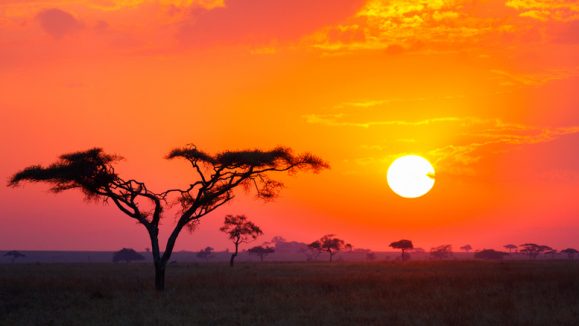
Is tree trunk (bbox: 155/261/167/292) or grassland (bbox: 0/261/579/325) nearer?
grassland (bbox: 0/261/579/325)

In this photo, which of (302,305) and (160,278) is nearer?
(302,305)

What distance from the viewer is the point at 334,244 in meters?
161

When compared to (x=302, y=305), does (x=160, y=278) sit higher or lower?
→ higher

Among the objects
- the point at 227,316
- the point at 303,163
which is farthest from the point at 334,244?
the point at 227,316

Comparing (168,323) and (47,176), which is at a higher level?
(47,176)

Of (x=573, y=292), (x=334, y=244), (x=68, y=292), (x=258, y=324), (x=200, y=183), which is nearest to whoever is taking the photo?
(x=258, y=324)

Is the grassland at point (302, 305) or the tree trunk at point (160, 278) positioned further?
the tree trunk at point (160, 278)

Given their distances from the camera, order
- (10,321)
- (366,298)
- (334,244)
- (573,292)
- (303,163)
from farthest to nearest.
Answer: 1. (334,244)
2. (303,163)
3. (573,292)
4. (366,298)
5. (10,321)

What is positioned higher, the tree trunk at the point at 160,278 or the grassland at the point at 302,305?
the tree trunk at the point at 160,278

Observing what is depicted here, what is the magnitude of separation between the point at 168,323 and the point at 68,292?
537 inches

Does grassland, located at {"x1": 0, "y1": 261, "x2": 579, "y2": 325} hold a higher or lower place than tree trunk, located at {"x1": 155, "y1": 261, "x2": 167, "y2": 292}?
lower

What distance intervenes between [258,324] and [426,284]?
1783cm

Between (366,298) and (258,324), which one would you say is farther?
(366,298)

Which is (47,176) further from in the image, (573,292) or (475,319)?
(573,292)
